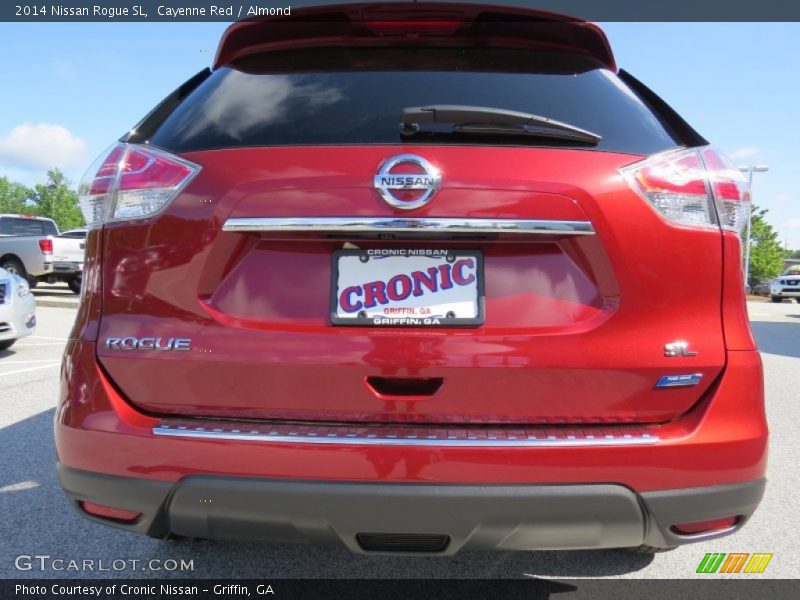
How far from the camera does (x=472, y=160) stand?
5.10 ft

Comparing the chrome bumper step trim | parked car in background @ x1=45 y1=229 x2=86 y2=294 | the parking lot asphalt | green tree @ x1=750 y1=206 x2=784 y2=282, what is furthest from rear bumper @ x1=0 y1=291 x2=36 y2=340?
green tree @ x1=750 y1=206 x2=784 y2=282

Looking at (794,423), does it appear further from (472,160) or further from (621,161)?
(472,160)

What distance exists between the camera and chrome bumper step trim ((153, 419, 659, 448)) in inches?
58.8

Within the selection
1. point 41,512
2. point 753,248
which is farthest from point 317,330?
point 753,248

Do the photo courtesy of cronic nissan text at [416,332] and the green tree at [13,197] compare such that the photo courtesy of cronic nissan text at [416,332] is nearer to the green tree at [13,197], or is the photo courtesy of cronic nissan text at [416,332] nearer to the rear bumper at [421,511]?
the rear bumper at [421,511]

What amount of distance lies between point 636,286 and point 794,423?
3.78 m

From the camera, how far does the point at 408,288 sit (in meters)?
1.55

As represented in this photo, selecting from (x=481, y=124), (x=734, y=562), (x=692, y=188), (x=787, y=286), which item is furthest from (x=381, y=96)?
(x=787, y=286)

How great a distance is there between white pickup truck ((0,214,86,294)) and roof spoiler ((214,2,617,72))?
15.4 metres

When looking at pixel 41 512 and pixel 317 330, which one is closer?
pixel 317 330

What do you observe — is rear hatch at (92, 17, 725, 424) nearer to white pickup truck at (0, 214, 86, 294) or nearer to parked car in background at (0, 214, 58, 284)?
white pickup truck at (0, 214, 86, 294)

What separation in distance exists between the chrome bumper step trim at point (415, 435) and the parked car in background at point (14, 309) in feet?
21.3

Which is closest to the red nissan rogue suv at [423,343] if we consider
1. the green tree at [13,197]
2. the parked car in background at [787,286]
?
the parked car in background at [787,286]

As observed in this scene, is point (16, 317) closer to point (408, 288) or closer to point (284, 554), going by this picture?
point (284, 554)
